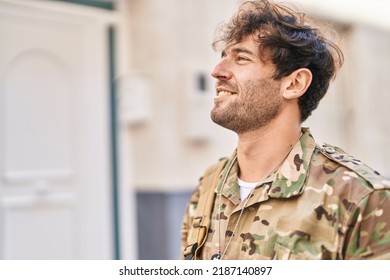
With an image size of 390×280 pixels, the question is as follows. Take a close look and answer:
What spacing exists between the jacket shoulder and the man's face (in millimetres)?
212

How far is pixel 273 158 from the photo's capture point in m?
1.77

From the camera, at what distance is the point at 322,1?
3.40 metres

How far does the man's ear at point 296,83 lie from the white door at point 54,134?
2.09 m

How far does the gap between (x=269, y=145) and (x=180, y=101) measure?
7.09 ft

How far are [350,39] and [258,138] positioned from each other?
2751mm

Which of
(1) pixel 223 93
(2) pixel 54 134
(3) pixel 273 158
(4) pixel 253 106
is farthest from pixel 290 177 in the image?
(2) pixel 54 134

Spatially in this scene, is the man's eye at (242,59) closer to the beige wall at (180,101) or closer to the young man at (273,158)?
the young man at (273,158)

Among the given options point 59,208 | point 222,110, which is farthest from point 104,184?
point 222,110

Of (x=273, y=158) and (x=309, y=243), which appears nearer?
(x=309, y=243)

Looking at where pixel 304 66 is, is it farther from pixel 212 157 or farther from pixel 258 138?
pixel 212 157

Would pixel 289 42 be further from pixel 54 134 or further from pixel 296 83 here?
pixel 54 134

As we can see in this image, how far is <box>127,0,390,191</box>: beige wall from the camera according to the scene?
12.5 feet

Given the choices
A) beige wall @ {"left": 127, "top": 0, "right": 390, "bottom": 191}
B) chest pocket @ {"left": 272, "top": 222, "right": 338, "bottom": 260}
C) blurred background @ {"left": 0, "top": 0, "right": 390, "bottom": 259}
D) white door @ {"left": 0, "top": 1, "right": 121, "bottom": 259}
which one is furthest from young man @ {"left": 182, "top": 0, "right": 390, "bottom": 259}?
beige wall @ {"left": 127, "top": 0, "right": 390, "bottom": 191}

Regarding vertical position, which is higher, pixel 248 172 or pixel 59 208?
pixel 248 172
